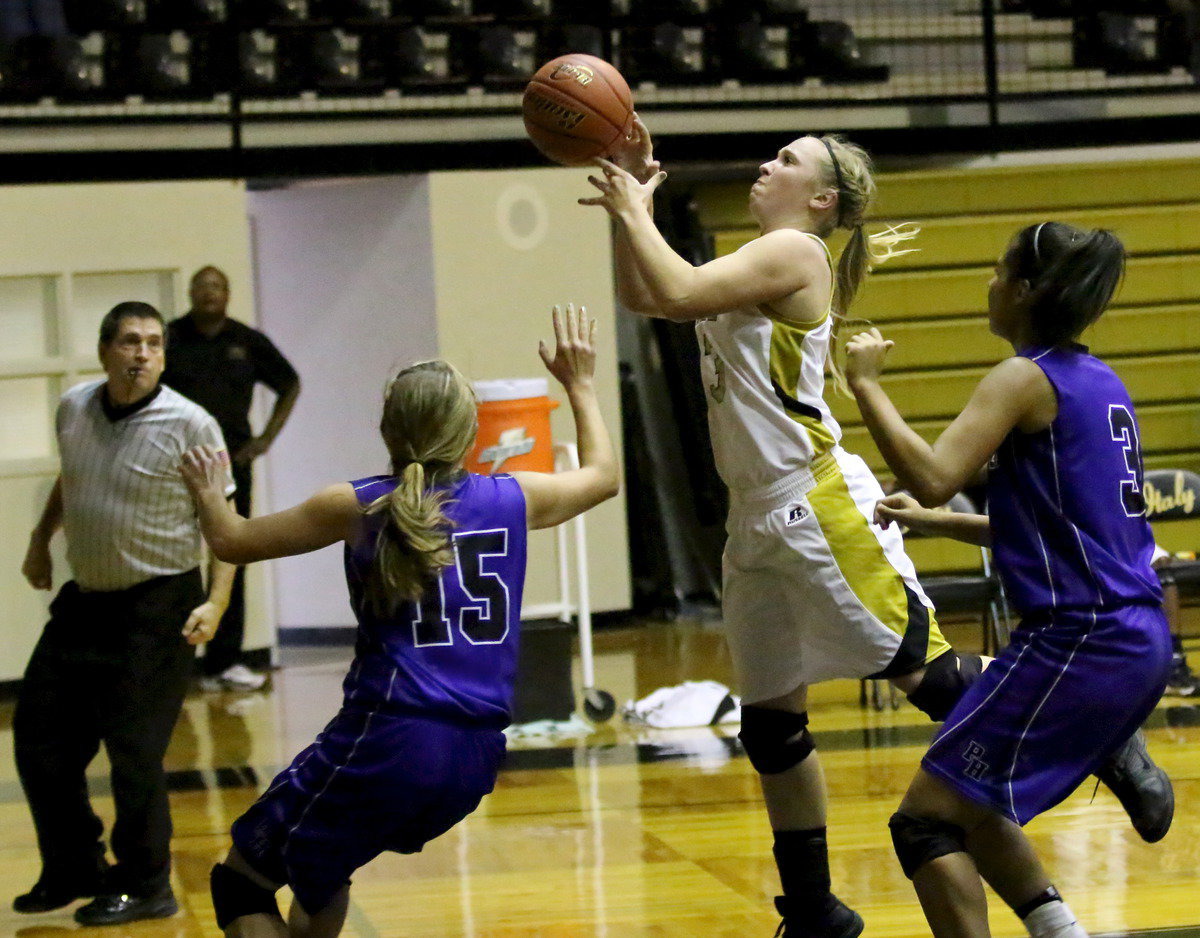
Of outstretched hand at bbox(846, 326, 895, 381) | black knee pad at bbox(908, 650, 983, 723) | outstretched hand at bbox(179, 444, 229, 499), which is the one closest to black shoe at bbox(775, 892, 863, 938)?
black knee pad at bbox(908, 650, 983, 723)

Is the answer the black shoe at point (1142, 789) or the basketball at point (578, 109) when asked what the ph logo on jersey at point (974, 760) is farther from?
the basketball at point (578, 109)

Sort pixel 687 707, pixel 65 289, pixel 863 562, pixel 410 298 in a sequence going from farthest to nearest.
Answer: pixel 410 298 < pixel 65 289 < pixel 687 707 < pixel 863 562

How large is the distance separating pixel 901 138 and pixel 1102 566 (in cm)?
724

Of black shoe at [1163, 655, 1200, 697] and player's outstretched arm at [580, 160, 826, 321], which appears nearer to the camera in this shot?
player's outstretched arm at [580, 160, 826, 321]

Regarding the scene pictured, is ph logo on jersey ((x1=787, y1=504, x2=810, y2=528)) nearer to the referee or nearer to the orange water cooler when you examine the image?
the referee

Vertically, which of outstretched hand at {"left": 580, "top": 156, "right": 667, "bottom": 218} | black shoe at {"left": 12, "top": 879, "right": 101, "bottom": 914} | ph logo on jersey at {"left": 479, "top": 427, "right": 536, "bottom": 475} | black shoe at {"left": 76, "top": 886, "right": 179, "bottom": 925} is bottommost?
black shoe at {"left": 76, "top": 886, "right": 179, "bottom": 925}

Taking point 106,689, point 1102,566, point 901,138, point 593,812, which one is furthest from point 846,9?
point 1102,566

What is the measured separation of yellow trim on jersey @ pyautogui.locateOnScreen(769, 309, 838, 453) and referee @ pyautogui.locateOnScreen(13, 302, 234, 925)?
61.0 inches

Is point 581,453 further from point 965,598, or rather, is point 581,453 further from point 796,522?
point 965,598

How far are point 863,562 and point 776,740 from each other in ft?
1.34

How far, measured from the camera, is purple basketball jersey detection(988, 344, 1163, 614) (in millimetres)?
2729

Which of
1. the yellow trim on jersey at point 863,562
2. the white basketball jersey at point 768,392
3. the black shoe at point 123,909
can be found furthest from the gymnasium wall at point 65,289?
the yellow trim on jersey at point 863,562

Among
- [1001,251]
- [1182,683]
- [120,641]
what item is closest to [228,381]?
[120,641]

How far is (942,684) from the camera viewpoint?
3.27 meters
